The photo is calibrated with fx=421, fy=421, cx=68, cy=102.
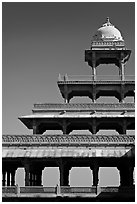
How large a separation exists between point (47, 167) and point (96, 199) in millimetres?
14187

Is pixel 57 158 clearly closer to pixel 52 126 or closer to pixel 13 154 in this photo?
pixel 13 154

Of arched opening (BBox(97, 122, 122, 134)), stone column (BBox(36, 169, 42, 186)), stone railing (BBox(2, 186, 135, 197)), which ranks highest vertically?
arched opening (BBox(97, 122, 122, 134))

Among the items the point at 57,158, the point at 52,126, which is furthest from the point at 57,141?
the point at 52,126

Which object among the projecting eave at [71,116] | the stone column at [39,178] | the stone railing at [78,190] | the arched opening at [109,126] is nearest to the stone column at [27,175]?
the stone railing at [78,190]

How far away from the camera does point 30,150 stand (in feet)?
134

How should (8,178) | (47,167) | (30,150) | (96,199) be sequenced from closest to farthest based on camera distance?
(96,199) < (30,150) < (8,178) < (47,167)

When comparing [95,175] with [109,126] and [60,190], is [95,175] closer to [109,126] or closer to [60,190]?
[60,190]

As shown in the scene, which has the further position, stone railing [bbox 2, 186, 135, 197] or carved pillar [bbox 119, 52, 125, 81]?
carved pillar [bbox 119, 52, 125, 81]

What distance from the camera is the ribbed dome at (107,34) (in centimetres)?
4831

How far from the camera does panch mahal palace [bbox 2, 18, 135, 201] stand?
38375mm

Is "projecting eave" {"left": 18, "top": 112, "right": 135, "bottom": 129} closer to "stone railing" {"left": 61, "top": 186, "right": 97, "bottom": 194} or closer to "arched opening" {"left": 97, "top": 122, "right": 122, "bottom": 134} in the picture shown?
"arched opening" {"left": 97, "top": 122, "right": 122, "bottom": 134}

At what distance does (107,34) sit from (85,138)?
13710 millimetres

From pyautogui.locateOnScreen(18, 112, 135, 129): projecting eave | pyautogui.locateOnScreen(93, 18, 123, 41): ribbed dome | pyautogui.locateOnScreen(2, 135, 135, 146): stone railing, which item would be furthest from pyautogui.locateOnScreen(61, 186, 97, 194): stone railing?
pyautogui.locateOnScreen(93, 18, 123, 41): ribbed dome

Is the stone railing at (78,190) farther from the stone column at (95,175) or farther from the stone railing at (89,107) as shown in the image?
Result: the stone railing at (89,107)
